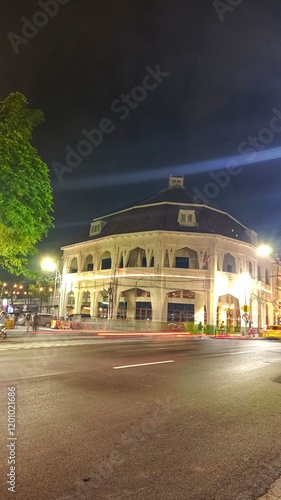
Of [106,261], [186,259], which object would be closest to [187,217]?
[186,259]

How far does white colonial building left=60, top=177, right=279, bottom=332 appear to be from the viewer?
1551 inches

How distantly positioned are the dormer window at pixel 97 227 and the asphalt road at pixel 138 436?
3786 centimetres

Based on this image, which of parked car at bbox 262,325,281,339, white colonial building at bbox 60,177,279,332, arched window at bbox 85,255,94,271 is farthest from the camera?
Result: arched window at bbox 85,255,94,271

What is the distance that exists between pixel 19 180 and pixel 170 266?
2425 centimetres

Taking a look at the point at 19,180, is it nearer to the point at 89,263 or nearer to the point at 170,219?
A: the point at 170,219

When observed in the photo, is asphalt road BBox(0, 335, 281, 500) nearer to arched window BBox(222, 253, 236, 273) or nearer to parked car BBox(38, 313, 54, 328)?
arched window BBox(222, 253, 236, 273)

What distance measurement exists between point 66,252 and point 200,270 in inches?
816

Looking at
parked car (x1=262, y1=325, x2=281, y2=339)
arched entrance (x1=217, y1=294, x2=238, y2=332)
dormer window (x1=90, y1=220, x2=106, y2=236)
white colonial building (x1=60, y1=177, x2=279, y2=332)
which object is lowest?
parked car (x1=262, y1=325, x2=281, y2=339)

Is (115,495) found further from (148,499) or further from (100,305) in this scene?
(100,305)

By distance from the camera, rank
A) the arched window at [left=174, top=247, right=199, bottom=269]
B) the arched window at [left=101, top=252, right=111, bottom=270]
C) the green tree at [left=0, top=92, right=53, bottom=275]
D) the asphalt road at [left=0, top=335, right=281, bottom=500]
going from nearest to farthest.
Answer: the asphalt road at [left=0, top=335, right=281, bottom=500] < the green tree at [left=0, top=92, right=53, bottom=275] < the arched window at [left=174, top=247, right=199, bottom=269] < the arched window at [left=101, top=252, right=111, bottom=270]

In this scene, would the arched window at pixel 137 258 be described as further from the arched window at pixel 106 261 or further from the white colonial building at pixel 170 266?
the arched window at pixel 106 261

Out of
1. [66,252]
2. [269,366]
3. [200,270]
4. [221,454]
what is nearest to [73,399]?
[221,454]

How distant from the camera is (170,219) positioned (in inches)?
1630
